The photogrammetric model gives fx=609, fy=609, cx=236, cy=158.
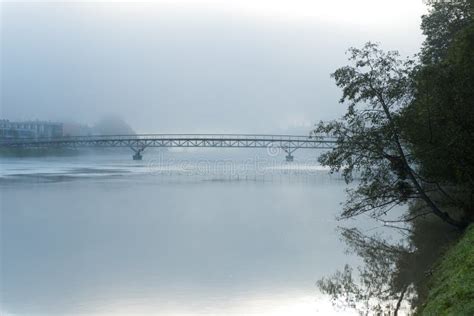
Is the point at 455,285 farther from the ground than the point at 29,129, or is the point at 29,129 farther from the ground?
the point at 29,129

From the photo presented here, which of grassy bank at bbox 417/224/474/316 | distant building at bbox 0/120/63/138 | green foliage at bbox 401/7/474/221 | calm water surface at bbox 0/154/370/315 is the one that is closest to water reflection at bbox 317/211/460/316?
calm water surface at bbox 0/154/370/315

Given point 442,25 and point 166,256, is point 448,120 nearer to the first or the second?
point 166,256

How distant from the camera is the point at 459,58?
61.8 ft

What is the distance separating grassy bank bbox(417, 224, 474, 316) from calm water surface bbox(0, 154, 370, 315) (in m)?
2.59

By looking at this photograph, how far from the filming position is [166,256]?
1944 centimetres

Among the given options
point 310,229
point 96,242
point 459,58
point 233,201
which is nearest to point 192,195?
point 233,201

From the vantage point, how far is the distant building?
156250 mm

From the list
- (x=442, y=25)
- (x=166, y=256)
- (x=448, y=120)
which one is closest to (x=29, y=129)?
(x=442, y=25)

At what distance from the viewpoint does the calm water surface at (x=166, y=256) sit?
Result: 13.9m

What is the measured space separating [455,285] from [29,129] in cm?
17185

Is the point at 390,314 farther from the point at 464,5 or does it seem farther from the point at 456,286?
the point at 464,5

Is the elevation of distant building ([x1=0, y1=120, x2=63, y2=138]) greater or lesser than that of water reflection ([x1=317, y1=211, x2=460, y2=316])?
greater

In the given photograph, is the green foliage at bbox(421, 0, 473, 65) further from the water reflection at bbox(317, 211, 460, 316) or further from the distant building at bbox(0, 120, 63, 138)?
the distant building at bbox(0, 120, 63, 138)

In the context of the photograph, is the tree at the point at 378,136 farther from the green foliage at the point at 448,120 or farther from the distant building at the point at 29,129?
the distant building at the point at 29,129
